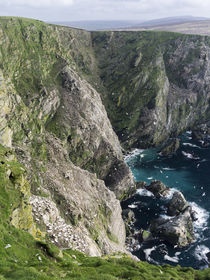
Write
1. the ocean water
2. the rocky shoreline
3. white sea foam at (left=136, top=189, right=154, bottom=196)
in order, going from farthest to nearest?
white sea foam at (left=136, top=189, right=154, bottom=196)
the rocky shoreline
the ocean water

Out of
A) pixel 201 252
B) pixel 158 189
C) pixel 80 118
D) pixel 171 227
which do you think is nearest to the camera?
pixel 201 252

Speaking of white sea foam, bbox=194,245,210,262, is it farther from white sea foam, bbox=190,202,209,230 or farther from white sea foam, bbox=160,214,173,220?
white sea foam, bbox=160,214,173,220

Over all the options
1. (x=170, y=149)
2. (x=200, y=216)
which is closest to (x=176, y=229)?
(x=200, y=216)

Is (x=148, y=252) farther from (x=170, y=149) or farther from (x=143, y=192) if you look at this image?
Answer: (x=170, y=149)

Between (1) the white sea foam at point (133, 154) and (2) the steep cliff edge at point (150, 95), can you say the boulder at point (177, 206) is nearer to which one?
(1) the white sea foam at point (133, 154)

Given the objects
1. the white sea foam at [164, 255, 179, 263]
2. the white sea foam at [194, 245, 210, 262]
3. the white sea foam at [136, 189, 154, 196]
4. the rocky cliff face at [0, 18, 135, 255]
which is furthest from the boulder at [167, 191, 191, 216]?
the white sea foam at [164, 255, 179, 263]

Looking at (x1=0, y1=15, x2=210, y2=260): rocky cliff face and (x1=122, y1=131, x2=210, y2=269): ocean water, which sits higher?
(x1=0, y1=15, x2=210, y2=260): rocky cliff face

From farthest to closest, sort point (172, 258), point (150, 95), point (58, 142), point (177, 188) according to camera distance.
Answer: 1. point (150, 95)
2. point (177, 188)
3. point (58, 142)
4. point (172, 258)
